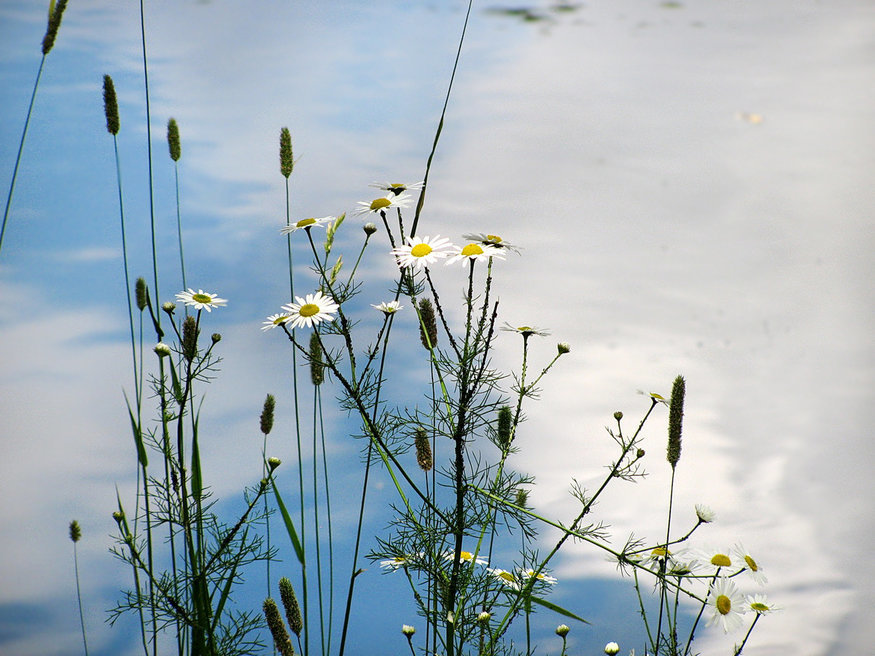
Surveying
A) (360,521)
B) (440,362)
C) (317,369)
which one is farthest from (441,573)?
(317,369)

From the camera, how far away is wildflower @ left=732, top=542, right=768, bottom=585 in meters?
1.11

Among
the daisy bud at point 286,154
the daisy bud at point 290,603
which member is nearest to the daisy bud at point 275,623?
the daisy bud at point 290,603

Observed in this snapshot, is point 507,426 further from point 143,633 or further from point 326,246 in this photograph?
point 143,633

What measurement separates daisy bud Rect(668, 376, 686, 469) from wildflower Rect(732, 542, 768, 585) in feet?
0.61

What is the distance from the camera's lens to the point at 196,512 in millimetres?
1144

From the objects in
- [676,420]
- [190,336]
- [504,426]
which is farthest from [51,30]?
[676,420]

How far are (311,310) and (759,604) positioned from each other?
2.66 feet

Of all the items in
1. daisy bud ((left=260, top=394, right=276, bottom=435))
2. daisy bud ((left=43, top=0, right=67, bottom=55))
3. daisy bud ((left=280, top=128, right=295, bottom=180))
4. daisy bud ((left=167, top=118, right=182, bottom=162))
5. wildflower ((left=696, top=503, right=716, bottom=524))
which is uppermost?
daisy bud ((left=43, top=0, right=67, bottom=55))

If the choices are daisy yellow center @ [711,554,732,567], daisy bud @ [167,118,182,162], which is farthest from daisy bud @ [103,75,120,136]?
daisy yellow center @ [711,554,732,567]

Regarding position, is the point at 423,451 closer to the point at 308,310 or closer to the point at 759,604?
the point at 308,310

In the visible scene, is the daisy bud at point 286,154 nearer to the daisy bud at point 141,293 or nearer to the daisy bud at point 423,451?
the daisy bud at point 141,293

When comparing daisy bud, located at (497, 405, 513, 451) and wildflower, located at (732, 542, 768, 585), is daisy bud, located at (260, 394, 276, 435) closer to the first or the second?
daisy bud, located at (497, 405, 513, 451)

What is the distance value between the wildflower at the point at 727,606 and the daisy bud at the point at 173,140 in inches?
50.4

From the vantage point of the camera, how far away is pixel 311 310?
1016 millimetres
